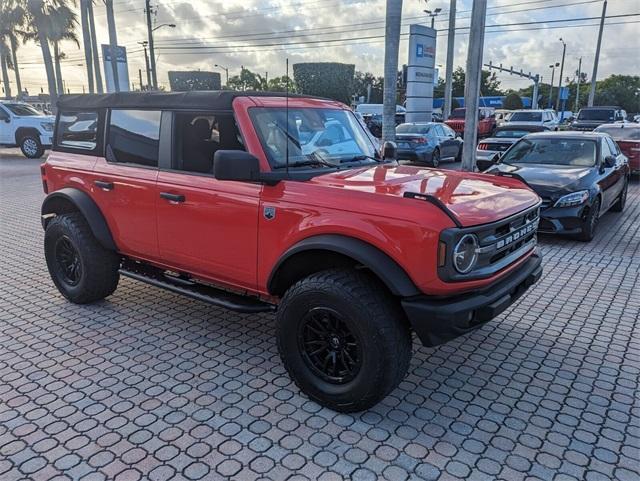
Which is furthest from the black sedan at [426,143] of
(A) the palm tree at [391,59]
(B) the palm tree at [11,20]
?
(B) the palm tree at [11,20]

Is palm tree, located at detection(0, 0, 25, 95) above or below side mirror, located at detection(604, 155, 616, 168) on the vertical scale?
above

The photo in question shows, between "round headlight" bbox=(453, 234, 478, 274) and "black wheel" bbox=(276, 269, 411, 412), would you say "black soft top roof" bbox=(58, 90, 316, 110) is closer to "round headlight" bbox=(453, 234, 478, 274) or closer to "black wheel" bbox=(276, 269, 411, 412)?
"black wheel" bbox=(276, 269, 411, 412)

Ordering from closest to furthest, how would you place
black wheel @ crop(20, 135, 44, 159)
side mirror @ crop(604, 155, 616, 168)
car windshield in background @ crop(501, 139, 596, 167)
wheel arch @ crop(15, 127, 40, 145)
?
side mirror @ crop(604, 155, 616, 168) < car windshield in background @ crop(501, 139, 596, 167) < wheel arch @ crop(15, 127, 40, 145) < black wheel @ crop(20, 135, 44, 159)

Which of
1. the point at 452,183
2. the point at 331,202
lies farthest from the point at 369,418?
the point at 452,183

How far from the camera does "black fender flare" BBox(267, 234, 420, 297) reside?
9.28ft

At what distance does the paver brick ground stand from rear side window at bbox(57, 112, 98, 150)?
1568mm

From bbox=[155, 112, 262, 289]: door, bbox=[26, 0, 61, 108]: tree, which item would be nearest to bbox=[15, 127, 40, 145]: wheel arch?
bbox=[26, 0, 61, 108]: tree

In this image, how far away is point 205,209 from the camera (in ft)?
12.0

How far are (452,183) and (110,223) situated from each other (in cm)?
299

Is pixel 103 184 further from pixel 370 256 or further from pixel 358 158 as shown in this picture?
pixel 370 256

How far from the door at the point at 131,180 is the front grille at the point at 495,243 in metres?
2.46

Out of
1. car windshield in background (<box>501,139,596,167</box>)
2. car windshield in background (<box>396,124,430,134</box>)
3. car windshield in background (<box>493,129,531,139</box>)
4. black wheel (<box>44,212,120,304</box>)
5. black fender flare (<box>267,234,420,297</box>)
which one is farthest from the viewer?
car windshield in background (<box>396,124,430,134</box>)

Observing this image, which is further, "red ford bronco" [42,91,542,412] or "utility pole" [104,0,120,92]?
"utility pole" [104,0,120,92]

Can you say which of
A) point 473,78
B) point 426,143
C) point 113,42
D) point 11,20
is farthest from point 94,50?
point 473,78
